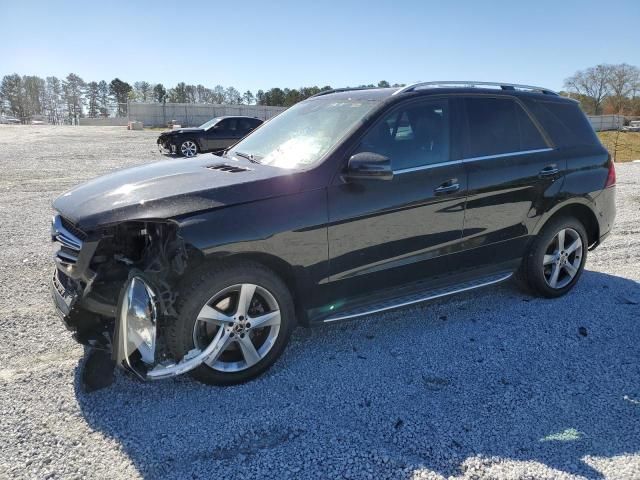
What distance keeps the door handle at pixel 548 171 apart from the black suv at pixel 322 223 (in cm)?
1

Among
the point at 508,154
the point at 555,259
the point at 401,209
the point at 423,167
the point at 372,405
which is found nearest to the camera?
the point at 372,405

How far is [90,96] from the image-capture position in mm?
98875

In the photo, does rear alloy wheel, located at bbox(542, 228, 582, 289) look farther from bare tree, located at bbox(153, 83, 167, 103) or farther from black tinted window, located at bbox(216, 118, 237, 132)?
bare tree, located at bbox(153, 83, 167, 103)

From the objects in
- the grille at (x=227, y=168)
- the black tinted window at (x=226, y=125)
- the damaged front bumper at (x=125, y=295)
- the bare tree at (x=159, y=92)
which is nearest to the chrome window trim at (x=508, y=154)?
the grille at (x=227, y=168)

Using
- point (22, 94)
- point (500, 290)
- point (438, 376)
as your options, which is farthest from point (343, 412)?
point (22, 94)

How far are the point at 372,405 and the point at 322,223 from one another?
1202 millimetres

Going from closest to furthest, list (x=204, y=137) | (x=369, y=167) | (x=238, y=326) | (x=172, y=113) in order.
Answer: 1. (x=238, y=326)
2. (x=369, y=167)
3. (x=204, y=137)
4. (x=172, y=113)

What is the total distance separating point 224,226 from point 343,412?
4.38 feet

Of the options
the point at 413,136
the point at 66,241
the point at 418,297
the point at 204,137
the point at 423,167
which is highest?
the point at 204,137

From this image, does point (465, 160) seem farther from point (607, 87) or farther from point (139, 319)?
point (607, 87)

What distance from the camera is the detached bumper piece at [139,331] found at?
111 inches

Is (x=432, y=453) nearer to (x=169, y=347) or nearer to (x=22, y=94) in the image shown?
(x=169, y=347)

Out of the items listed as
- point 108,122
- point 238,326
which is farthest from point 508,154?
point 108,122

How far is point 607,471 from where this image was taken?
8.26 feet
